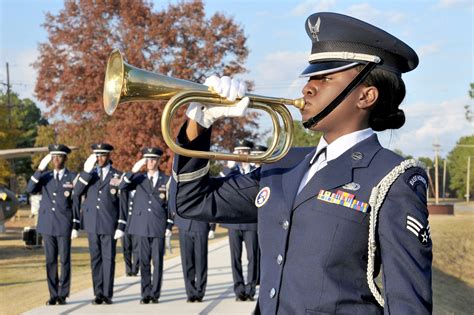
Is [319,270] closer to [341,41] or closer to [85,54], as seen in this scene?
[341,41]

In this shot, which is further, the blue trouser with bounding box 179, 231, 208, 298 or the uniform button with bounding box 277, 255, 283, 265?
the blue trouser with bounding box 179, 231, 208, 298

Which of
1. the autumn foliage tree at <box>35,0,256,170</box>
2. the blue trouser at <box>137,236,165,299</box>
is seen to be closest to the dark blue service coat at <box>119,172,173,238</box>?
the blue trouser at <box>137,236,165,299</box>

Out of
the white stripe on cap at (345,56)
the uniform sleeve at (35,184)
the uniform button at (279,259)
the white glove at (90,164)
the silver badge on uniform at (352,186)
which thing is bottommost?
the uniform sleeve at (35,184)

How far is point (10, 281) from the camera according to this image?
1288cm

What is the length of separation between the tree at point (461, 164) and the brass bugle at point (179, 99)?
4029 inches

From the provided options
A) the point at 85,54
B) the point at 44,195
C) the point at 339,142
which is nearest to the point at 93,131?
the point at 85,54

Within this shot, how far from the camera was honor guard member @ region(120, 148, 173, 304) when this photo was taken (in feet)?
35.4

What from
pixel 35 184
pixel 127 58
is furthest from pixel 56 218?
pixel 127 58

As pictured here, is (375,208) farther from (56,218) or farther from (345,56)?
(56,218)

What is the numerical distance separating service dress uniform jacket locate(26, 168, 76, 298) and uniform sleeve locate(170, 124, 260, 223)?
754 cm

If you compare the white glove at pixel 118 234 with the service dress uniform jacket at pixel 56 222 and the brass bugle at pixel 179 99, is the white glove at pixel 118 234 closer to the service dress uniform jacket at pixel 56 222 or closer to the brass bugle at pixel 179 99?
the service dress uniform jacket at pixel 56 222

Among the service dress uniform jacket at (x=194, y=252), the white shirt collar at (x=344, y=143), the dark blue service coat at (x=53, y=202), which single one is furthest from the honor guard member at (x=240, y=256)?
the white shirt collar at (x=344, y=143)

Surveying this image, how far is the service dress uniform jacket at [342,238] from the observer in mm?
2367

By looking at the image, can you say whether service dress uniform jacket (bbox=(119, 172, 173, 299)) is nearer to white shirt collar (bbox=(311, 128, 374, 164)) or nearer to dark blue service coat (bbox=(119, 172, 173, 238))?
dark blue service coat (bbox=(119, 172, 173, 238))
